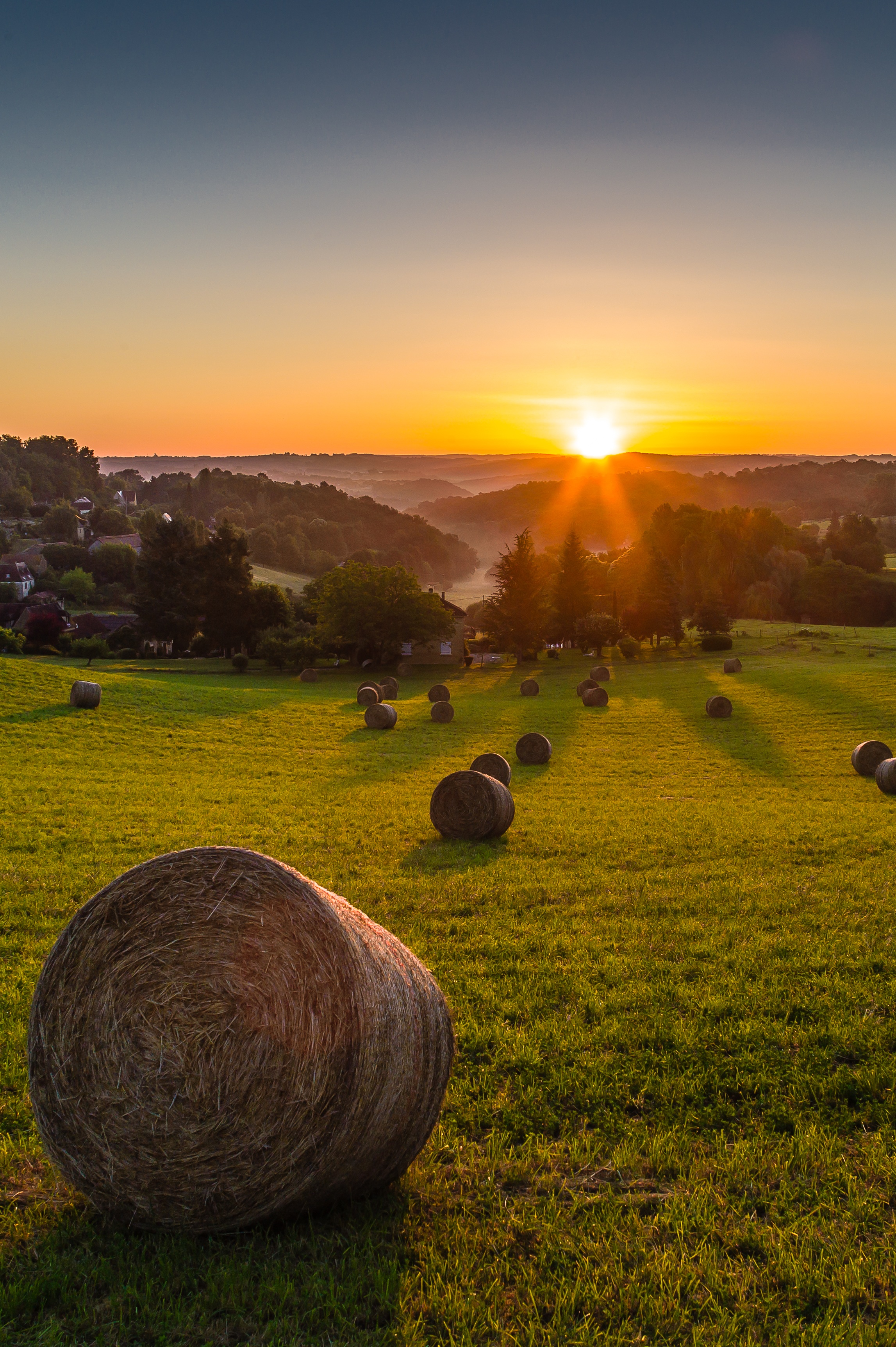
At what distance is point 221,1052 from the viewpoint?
495cm

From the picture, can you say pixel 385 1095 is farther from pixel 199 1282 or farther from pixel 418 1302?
pixel 199 1282

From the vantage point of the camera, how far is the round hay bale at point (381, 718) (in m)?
37.5

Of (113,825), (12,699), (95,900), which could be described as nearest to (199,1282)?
(95,900)

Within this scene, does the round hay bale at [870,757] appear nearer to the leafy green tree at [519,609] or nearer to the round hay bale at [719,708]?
A: the round hay bale at [719,708]

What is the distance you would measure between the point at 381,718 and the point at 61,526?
151415 mm

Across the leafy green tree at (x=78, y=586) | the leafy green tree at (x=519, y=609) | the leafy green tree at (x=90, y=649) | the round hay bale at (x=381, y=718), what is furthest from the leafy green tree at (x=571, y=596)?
the leafy green tree at (x=78, y=586)

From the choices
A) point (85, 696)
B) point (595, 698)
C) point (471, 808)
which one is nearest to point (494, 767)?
point (471, 808)

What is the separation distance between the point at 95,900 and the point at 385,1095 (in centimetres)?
234

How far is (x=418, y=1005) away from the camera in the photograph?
565 centimetres

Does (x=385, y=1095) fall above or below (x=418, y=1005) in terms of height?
below

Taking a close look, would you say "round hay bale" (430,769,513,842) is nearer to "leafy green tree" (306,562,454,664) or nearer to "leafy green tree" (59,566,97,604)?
"leafy green tree" (306,562,454,664)

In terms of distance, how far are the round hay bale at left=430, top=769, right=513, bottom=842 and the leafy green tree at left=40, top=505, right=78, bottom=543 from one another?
166810 millimetres

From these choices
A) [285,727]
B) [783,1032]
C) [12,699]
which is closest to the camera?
[783,1032]

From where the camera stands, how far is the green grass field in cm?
450
